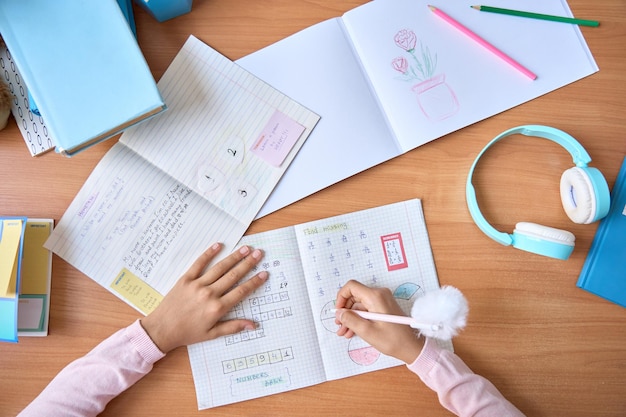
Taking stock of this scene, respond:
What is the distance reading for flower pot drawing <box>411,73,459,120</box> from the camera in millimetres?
783

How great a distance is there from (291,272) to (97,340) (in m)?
0.31

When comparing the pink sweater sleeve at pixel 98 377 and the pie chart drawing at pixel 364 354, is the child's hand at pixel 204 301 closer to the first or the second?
the pink sweater sleeve at pixel 98 377

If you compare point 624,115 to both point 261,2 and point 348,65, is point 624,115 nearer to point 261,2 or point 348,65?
point 348,65

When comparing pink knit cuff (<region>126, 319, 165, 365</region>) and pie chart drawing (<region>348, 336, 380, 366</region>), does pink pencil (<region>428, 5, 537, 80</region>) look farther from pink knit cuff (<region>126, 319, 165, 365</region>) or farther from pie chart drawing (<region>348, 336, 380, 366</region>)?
pink knit cuff (<region>126, 319, 165, 365</region>)

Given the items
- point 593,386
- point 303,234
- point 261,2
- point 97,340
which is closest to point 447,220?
point 303,234

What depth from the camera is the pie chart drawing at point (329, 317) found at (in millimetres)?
756

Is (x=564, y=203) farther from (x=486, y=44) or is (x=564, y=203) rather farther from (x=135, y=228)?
(x=135, y=228)

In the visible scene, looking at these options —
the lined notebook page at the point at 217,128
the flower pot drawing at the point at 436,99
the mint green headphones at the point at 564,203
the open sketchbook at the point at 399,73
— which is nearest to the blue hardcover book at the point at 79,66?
the lined notebook page at the point at 217,128

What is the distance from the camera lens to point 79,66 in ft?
2.28

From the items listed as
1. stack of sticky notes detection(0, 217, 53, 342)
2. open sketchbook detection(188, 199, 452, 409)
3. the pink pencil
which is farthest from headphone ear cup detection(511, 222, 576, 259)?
stack of sticky notes detection(0, 217, 53, 342)

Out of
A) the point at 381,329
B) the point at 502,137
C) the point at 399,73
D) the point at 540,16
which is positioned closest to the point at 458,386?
the point at 381,329

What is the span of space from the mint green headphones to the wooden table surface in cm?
2

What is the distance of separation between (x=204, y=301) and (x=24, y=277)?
0.28m

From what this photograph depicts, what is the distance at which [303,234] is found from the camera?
77 cm
